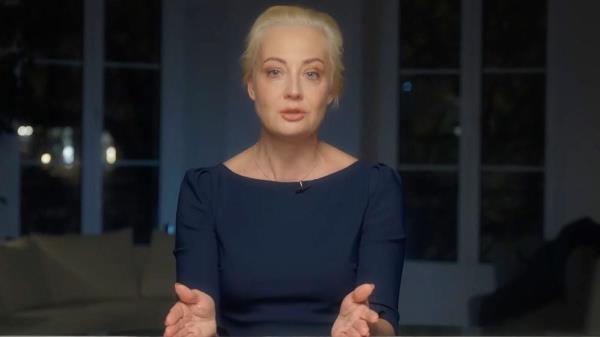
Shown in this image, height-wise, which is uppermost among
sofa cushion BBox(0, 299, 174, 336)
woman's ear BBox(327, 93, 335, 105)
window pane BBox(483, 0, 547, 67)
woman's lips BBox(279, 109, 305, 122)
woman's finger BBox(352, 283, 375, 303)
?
window pane BBox(483, 0, 547, 67)

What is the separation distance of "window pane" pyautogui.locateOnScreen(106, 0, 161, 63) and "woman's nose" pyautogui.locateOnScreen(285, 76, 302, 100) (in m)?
3.98

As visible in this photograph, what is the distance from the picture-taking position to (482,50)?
5070mm

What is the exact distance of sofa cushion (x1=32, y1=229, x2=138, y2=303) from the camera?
4.88 meters

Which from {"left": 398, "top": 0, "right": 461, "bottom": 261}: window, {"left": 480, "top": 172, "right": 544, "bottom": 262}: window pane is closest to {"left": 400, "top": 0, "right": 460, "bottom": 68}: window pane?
{"left": 398, "top": 0, "right": 461, "bottom": 261}: window

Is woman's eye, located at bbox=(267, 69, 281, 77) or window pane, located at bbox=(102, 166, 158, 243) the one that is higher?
woman's eye, located at bbox=(267, 69, 281, 77)

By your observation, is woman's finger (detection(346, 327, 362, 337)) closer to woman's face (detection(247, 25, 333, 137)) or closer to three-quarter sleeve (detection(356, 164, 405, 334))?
three-quarter sleeve (detection(356, 164, 405, 334))

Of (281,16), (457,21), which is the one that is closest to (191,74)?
(457,21)

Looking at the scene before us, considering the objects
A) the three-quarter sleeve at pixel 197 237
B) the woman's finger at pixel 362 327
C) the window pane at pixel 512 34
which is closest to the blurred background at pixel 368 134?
the window pane at pixel 512 34

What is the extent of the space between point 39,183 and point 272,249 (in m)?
4.08

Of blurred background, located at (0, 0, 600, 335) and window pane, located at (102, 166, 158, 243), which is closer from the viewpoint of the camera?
blurred background, located at (0, 0, 600, 335)

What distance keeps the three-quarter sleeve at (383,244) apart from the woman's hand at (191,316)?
0.19 m

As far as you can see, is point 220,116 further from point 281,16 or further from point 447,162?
point 281,16

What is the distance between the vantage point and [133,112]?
17.9 feet

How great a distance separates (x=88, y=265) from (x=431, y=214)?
1563mm
